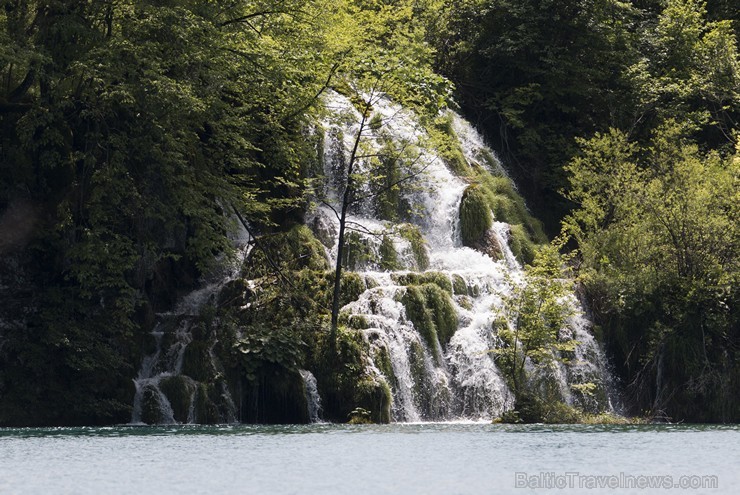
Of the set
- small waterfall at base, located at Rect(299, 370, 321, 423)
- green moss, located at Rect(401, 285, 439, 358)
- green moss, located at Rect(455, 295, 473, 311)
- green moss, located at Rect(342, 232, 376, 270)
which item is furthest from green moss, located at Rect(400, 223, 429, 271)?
small waterfall at base, located at Rect(299, 370, 321, 423)

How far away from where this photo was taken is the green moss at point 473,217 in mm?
29141

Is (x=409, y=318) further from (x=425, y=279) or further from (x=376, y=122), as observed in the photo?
(x=376, y=122)

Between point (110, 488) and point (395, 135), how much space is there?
1879cm

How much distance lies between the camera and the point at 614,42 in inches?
1395

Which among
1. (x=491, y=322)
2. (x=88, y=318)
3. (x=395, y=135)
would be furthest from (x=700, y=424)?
(x=88, y=318)

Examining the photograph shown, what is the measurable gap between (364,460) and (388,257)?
39.5 feet

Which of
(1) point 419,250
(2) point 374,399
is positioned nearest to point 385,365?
(2) point 374,399

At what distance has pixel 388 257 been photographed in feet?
89.7

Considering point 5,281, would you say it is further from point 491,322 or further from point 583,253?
point 583,253

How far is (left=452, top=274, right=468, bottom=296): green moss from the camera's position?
2595 cm

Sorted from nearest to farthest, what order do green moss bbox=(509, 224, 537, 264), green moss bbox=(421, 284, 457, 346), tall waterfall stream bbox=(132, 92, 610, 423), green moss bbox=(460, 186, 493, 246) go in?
tall waterfall stream bbox=(132, 92, 610, 423) < green moss bbox=(421, 284, 457, 346) < green moss bbox=(460, 186, 493, 246) < green moss bbox=(509, 224, 537, 264)

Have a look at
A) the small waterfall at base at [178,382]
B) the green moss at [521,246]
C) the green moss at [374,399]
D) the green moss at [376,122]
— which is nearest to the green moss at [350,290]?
the green moss at [374,399]

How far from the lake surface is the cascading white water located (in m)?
2.68

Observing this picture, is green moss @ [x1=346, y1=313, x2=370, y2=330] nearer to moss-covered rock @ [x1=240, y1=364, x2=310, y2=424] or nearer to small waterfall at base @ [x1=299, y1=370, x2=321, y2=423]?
small waterfall at base @ [x1=299, y1=370, x2=321, y2=423]
